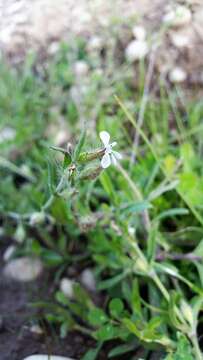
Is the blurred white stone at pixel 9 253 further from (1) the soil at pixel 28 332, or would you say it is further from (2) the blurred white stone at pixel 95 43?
(2) the blurred white stone at pixel 95 43

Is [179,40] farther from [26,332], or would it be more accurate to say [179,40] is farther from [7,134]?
[26,332]

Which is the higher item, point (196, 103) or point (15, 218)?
point (196, 103)

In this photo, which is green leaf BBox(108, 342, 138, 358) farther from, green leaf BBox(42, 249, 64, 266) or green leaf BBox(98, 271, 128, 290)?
green leaf BBox(42, 249, 64, 266)

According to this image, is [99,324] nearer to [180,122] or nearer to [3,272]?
[3,272]

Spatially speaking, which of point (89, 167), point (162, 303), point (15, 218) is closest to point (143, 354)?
point (162, 303)

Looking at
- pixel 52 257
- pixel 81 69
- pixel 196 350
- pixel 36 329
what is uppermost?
pixel 81 69

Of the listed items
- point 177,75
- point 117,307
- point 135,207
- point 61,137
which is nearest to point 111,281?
point 117,307
